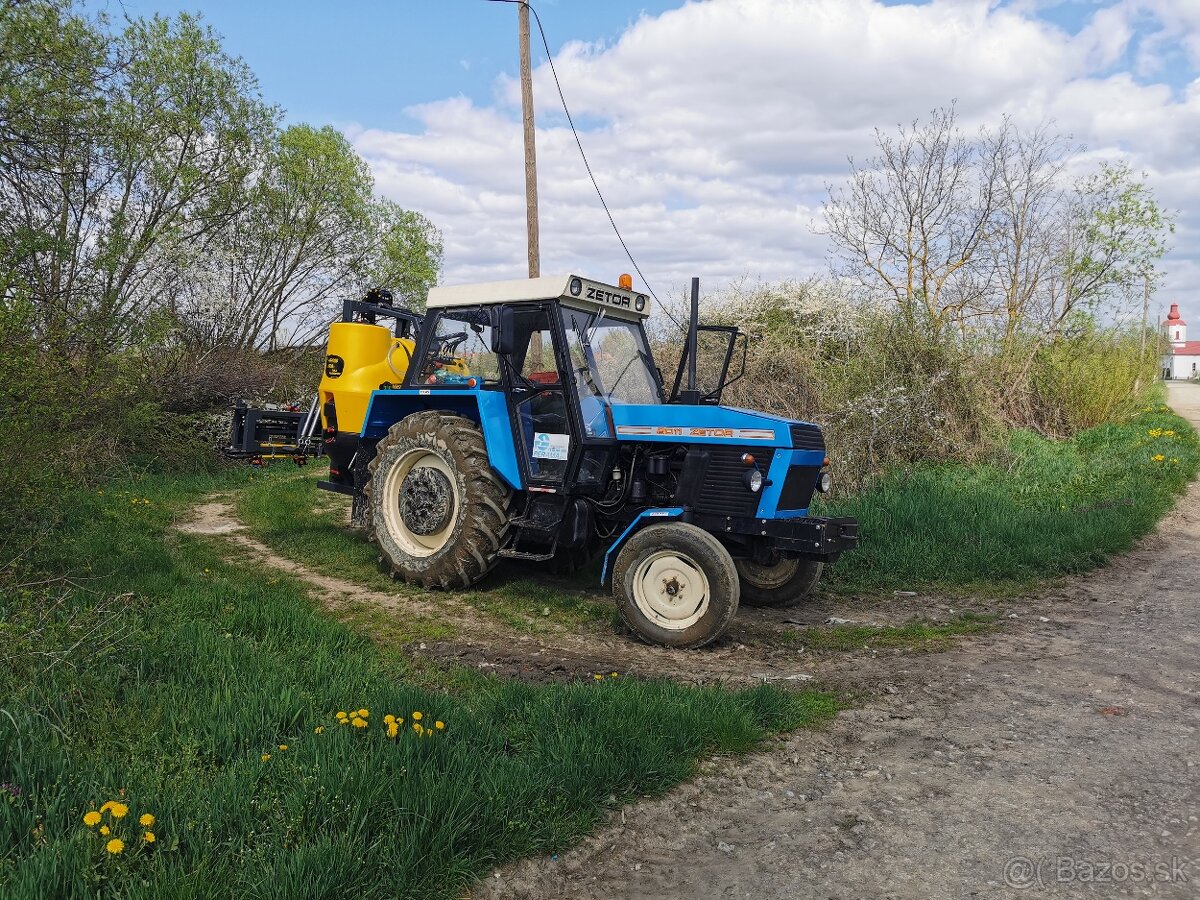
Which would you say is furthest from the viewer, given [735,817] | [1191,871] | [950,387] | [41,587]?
[950,387]

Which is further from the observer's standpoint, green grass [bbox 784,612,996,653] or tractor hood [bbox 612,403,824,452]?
tractor hood [bbox 612,403,824,452]

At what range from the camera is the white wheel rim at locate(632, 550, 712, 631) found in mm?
5844

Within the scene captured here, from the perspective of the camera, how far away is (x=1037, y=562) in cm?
784

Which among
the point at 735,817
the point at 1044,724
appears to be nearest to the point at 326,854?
the point at 735,817

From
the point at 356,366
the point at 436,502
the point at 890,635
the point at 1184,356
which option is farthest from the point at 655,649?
the point at 1184,356

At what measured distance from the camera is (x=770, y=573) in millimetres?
6988

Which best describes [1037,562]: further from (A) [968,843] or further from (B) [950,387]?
(A) [968,843]

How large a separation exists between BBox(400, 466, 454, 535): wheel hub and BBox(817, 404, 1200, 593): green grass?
3.41 meters

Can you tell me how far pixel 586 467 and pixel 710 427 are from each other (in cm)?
→ 104

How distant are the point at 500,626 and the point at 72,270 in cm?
772

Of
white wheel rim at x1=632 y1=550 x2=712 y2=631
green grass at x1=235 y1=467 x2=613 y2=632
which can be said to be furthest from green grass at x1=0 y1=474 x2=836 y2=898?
green grass at x1=235 y1=467 x2=613 y2=632

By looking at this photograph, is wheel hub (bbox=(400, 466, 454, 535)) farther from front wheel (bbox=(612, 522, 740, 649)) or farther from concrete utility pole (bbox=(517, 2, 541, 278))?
concrete utility pole (bbox=(517, 2, 541, 278))

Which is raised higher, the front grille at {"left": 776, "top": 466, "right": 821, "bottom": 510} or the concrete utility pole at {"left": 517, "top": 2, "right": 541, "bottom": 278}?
the concrete utility pole at {"left": 517, "top": 2, "right": 541, "bottom": 278}

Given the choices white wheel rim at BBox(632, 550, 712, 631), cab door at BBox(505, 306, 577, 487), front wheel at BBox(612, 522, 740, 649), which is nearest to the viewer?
front wheel at BBox(612, 522, 740, 649)
